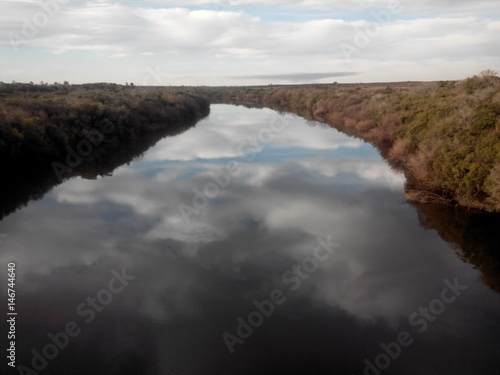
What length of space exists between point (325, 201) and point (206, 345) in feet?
37.4

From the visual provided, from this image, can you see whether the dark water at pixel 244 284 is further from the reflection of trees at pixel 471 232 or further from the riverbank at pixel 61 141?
the riverbank at pixel 61 141

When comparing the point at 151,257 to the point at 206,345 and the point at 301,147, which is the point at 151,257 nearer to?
the point at 206,345

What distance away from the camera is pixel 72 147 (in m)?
28.4

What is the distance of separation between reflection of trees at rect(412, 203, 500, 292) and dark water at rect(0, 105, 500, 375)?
5.6 inches

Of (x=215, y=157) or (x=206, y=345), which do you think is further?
(x=215, y=157)

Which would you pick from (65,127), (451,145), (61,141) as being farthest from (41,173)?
(451,145)

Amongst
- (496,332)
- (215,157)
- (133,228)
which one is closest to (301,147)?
(215,157)

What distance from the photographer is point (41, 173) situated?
2323 centimetres

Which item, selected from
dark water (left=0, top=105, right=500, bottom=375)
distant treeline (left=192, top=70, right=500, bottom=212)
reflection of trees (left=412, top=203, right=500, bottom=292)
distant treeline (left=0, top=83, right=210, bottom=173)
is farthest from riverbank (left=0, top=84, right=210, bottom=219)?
distant treeline (left=192, top=70, right=500, bottom=212)

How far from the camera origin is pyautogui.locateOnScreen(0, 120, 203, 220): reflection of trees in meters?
19.2

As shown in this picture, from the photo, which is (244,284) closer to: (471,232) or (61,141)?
(471,232)

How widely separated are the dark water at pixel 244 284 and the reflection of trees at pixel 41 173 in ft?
2.98

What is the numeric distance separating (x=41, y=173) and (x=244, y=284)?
16971mm

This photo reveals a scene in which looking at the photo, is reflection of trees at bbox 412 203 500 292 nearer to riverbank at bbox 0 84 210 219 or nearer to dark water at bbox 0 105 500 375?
dark water at bbox 0 105 500 375
